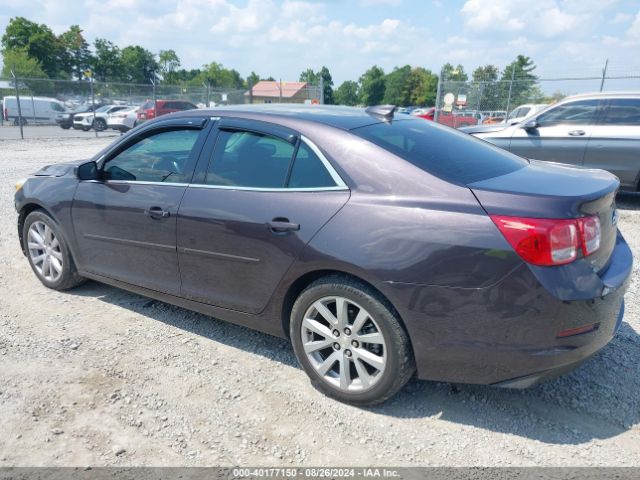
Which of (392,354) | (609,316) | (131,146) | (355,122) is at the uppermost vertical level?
(355,122)

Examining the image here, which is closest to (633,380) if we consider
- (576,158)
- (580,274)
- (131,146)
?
(580,274)

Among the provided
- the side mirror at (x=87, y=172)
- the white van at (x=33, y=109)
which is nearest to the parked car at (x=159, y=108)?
the white van at (x=33, y=109)

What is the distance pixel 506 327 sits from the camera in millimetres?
2404

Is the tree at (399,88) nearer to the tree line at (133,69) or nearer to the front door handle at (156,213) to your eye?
the tree line at (133,69)

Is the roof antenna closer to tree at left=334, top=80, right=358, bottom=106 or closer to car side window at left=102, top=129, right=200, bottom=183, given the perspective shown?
car side window at left=102, top=129, right=200, bottom=183

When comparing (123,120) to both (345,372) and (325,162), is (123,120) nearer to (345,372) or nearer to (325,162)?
(325,162)

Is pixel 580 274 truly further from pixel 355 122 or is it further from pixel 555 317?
pixel 355 122

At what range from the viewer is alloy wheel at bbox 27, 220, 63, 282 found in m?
4.40

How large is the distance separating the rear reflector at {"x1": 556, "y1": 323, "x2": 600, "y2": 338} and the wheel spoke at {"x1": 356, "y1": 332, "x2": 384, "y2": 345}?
0.85 m

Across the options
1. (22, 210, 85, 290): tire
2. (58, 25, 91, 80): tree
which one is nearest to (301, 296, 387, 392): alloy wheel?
(22, 210, 85, 290): tire

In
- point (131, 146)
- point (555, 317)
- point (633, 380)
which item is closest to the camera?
point (555, 317)

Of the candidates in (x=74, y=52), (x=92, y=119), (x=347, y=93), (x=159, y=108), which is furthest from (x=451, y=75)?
(x=347, y=93)

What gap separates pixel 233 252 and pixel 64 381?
1.29 m

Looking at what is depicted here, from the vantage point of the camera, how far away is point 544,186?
2.66m
